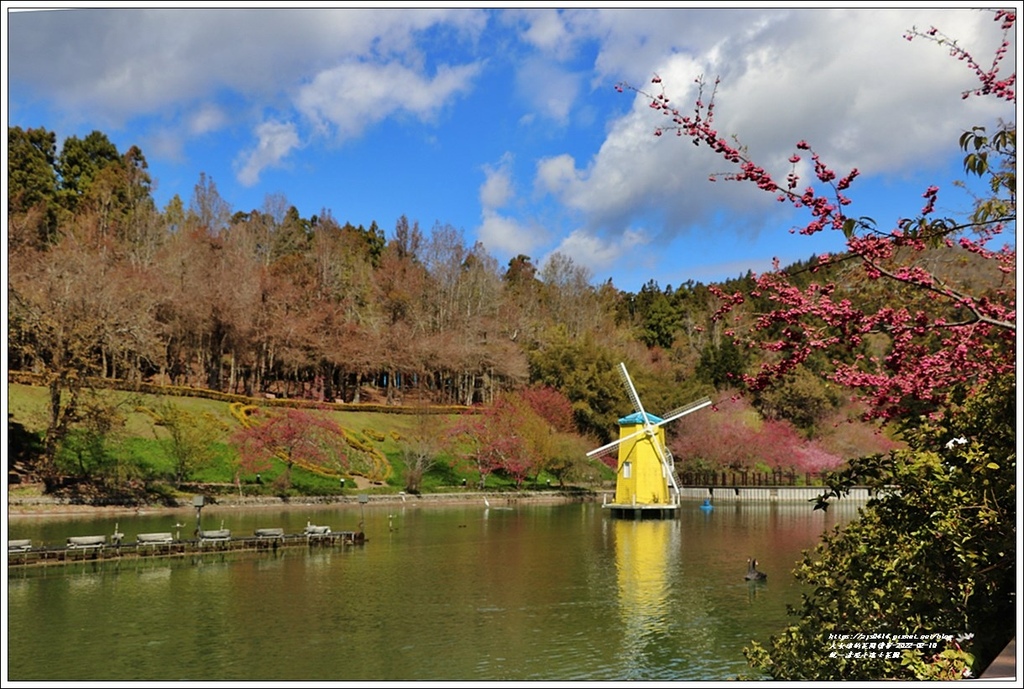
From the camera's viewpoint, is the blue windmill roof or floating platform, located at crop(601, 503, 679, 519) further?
the blue windmill roof

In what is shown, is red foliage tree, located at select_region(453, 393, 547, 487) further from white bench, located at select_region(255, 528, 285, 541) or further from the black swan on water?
the black swan on water

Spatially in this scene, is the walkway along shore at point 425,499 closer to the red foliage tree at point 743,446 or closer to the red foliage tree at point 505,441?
the red foliage tree at point 505,441

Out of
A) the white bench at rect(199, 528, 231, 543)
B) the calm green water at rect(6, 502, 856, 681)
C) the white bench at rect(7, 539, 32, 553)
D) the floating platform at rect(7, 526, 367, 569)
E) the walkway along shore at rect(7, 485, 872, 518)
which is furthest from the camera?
the walkway along shore at rect(7, 485, 872, 518)

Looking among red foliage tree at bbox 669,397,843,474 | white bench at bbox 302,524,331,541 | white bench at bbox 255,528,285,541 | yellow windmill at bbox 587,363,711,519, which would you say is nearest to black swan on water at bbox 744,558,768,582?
white bench at bbox 302,524,331,541

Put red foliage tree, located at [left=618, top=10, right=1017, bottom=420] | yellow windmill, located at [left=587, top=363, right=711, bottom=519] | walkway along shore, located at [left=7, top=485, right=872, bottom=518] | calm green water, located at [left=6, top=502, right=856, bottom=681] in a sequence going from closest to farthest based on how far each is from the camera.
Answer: red foliage tree, located at [left=618, top=10, right=1017, bottom=420]
calm green water, located at [left=6, top=502, right=856, bottom=681]
walkway along shore, located at [left=7, top=485, right=872, bottom=518]
yellow windmill, located at [left=587, top=363, right=711, bottom=519]

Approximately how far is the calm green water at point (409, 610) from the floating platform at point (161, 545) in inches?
19.1

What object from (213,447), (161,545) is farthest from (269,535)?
(213,447)

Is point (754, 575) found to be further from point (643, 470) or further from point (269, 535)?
point (643, 470)

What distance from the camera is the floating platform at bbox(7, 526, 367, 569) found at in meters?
17.7

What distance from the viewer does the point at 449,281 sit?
5266 cm

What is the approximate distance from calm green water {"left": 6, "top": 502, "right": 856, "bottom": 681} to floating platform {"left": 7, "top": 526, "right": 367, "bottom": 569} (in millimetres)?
485

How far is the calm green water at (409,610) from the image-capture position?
11.2 metres

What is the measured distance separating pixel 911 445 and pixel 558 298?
51.5 m

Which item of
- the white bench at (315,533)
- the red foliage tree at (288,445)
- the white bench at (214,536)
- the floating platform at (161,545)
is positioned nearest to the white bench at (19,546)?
the floating platform at (161,545)
